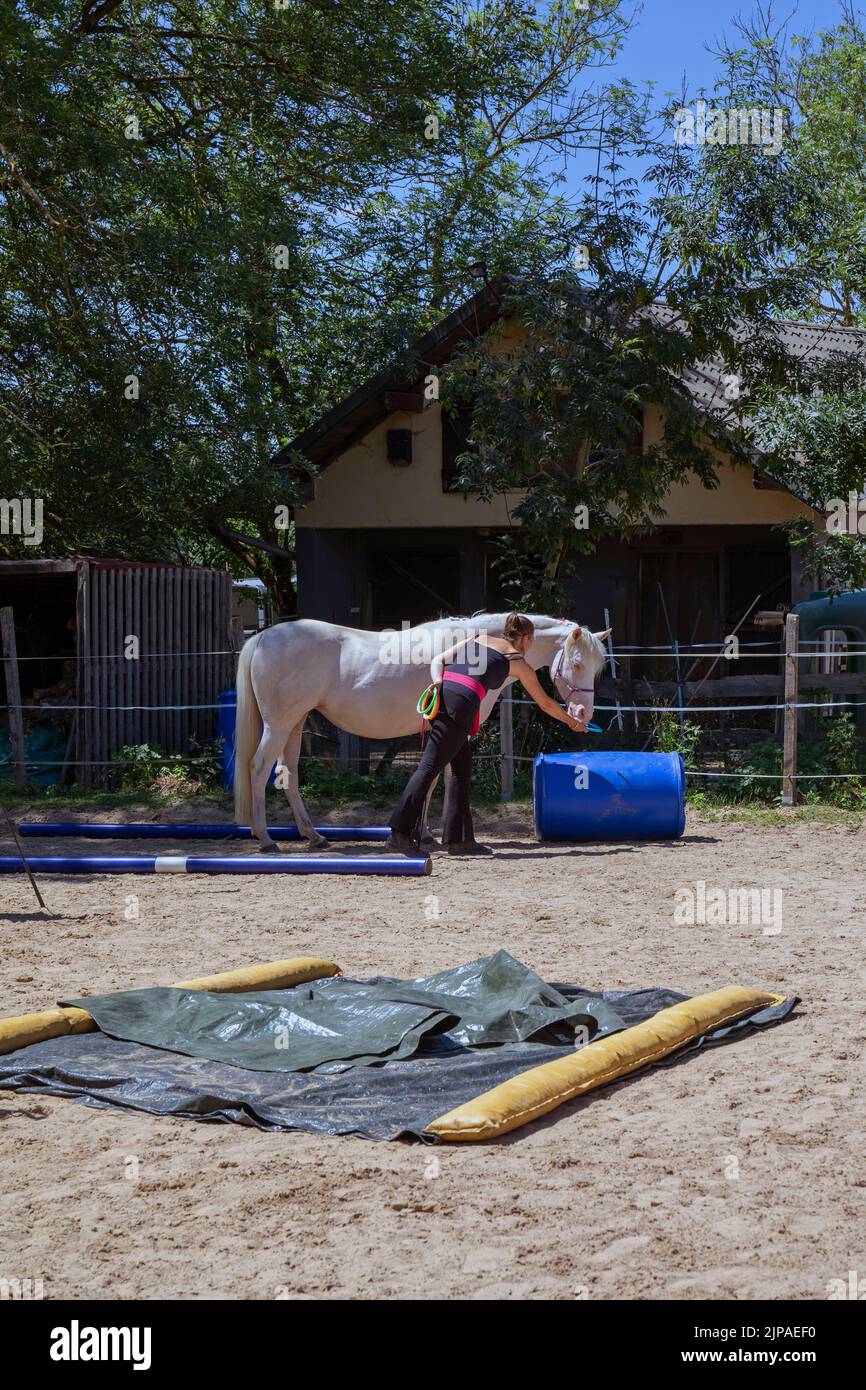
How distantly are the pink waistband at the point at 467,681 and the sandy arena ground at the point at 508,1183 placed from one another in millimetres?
3315

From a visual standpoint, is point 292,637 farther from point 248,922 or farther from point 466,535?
point 466,535

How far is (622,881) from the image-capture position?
9.45 meters

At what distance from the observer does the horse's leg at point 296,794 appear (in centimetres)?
1119

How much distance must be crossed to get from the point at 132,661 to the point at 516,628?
6417 mm

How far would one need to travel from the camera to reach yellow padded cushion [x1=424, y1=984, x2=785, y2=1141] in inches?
171

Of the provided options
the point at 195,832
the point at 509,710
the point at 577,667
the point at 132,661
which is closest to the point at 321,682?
the point at 195,832

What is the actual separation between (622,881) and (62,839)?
17.1ft

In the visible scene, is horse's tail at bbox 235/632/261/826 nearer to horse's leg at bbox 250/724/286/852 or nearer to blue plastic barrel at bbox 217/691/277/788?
horse's leg at bbox 250/724/286/852

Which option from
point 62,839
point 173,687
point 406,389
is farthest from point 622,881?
point 406,389

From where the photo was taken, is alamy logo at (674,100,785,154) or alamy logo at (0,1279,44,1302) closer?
alamy logo at (0,1279,44,1302)

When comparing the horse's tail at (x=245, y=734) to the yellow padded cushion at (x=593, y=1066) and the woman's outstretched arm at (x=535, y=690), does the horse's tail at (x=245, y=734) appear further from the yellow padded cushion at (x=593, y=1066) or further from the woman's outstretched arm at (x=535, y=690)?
the yellow padded cushion at (x=593, y=1066)

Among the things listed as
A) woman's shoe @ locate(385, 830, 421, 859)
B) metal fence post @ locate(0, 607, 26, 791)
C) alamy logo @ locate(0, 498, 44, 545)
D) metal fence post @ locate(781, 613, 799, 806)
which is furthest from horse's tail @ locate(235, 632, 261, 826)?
alamy logo @ locate(0, 498, 44, 545)

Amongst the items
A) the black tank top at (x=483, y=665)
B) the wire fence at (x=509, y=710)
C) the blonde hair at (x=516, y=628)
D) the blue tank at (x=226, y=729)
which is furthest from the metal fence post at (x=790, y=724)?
the blue tank at (x=226, y=729)
